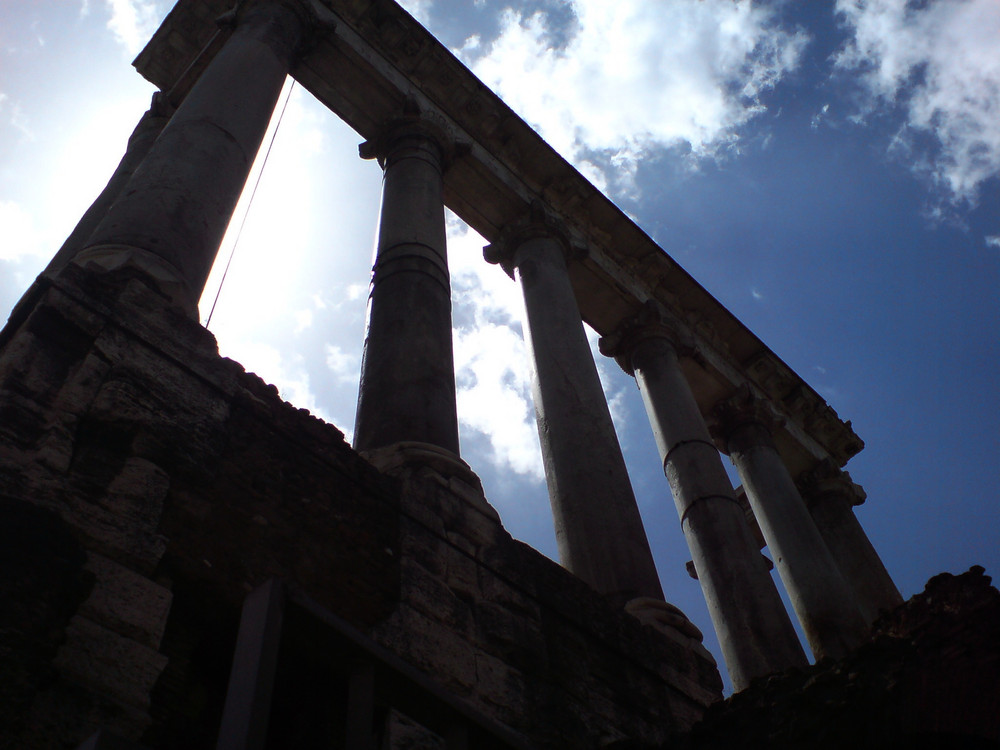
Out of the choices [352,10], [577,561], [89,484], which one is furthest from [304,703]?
[352,10]

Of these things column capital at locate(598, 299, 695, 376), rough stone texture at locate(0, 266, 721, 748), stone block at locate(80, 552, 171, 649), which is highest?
column capital at locate(598, 299, 695, 376)

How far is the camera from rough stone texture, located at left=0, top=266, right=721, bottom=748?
3.65 metres

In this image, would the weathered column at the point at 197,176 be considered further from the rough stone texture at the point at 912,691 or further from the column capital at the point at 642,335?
the column capital at the point at 642,335

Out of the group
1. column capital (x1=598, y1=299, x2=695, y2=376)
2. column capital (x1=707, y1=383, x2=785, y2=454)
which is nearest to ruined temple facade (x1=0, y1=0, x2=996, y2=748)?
column capital (x1=598, y1=299, x2=695, y2=376)

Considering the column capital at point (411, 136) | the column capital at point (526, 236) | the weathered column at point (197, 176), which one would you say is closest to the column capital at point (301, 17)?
the weathered column at point (197, 176)

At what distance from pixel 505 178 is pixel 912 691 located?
11.4 metres

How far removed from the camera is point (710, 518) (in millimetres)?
12320

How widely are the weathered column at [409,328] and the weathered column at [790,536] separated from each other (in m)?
6.99

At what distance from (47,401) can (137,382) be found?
1.90ft

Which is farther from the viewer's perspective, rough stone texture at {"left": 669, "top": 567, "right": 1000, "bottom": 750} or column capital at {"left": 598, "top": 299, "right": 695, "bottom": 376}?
column capital at {"left": 598, "top": 299, "right": 695, "bottom": 376}

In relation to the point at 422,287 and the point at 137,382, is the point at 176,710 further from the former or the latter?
the point at 422,287

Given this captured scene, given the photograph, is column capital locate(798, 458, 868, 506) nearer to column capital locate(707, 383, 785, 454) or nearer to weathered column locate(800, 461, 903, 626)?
weathered column locate(800, 461, 903, 626)

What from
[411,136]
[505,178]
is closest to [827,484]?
[505,178]

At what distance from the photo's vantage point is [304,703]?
389 centimetres
